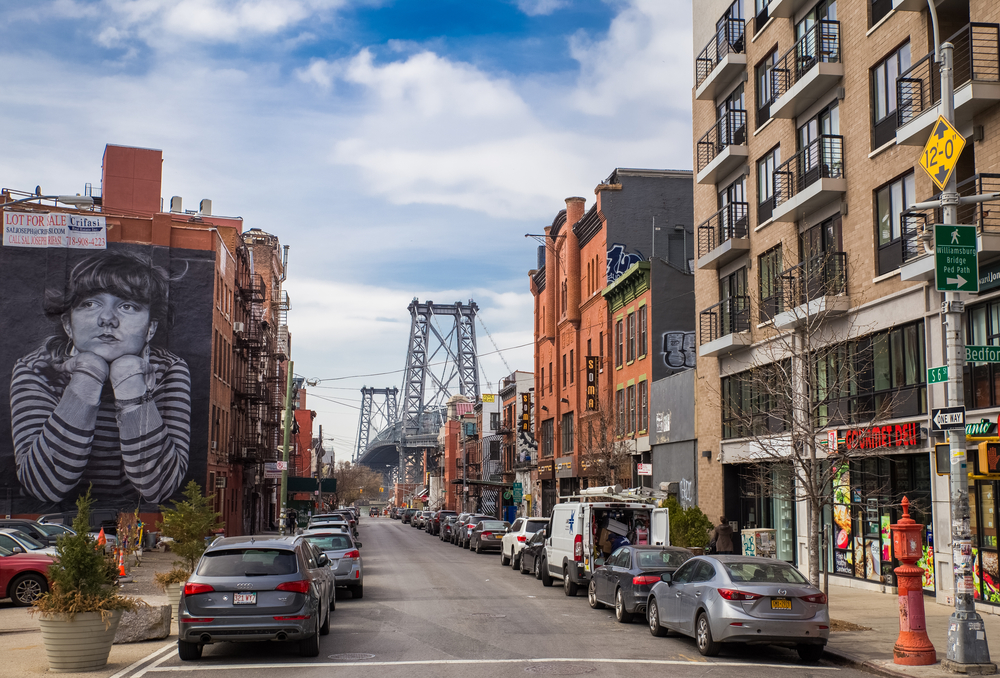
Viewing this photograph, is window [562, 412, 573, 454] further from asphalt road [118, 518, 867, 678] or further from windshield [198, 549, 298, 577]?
windshield [198, 549, 298, 577]

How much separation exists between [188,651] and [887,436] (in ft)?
50.9

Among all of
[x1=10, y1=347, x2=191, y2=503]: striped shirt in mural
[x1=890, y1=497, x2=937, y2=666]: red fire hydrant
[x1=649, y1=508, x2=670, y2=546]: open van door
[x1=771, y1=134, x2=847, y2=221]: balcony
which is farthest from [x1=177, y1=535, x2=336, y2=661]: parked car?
[x1=10, y1=347, x2=191, y2=503]: striped shirt in mural

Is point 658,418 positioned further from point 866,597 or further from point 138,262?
point 138,262

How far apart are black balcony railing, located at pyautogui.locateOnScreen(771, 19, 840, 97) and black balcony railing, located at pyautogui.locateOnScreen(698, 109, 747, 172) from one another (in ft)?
9.48

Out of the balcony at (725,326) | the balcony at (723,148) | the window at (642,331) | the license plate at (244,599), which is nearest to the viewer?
the license plate at (244,599)

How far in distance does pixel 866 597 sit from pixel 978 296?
7.00 metres

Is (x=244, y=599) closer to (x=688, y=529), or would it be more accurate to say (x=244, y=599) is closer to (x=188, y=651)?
(x=188, y=651)

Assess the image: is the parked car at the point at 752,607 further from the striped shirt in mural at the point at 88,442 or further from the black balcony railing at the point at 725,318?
the striped shirt in mural at the point at 88,442

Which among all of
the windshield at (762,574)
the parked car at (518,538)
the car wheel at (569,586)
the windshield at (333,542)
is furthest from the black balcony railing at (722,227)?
the windshield at (762,574)

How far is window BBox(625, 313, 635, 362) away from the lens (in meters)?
42.5

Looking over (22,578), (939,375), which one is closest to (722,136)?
(939,375)

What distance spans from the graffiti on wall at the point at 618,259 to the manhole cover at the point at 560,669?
3433 cm

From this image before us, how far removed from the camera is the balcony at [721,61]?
103ft

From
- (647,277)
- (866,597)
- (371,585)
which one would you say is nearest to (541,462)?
(647,277)
